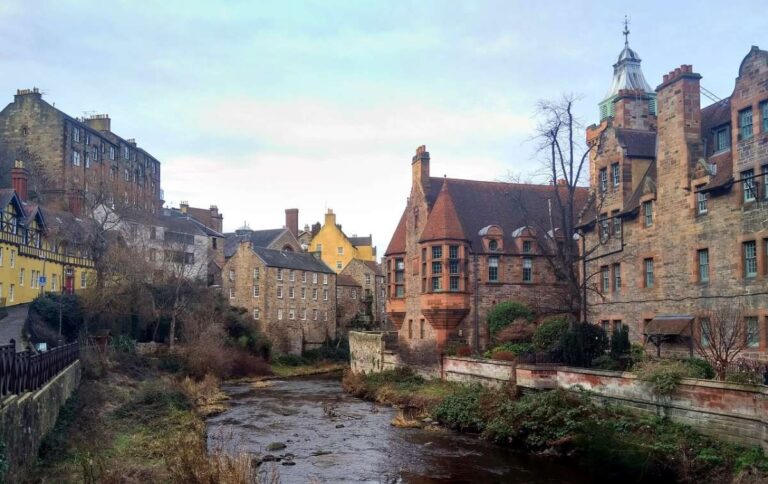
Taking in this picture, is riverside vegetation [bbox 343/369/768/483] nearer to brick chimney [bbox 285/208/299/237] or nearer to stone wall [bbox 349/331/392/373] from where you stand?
stone wall [bbox 349/331/392/373]

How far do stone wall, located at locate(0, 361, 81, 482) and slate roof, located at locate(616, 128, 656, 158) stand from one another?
25.6m

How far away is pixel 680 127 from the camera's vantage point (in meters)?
27.9

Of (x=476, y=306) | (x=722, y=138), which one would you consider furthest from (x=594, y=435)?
(x=476, y=306)

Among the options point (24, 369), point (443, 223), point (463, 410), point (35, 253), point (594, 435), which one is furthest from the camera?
point (35, 253)

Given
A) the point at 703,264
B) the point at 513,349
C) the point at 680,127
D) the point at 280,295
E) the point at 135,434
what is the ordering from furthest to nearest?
1. the point at 280,295
2. the point at 513,349
3. the point at 680,127
4. the point at 703,264
5. the point at 135,434

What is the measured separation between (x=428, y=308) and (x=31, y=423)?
25.2m

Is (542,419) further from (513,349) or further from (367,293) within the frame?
(367,293)

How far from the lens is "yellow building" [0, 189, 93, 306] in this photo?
40.6m

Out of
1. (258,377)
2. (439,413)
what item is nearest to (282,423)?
(439,413)

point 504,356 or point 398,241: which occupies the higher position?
point 398,241

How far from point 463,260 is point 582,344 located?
11.7 m

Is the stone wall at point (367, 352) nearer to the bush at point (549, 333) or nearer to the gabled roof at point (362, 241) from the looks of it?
the bush at point (549, 333)

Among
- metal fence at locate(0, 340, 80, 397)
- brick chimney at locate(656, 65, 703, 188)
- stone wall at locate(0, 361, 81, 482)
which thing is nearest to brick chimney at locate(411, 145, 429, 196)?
brick chimney at locate(656, 65, 703, 188)

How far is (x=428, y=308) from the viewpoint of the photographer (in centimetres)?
3862
